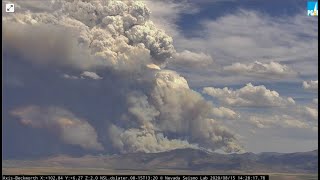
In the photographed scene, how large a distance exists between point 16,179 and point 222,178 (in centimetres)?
1978

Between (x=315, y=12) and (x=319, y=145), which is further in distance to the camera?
(x=315, y=12)

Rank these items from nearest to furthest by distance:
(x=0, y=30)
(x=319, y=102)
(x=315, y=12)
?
(x=319, y=102)
(x=0, y=30)
(x=315, y=12)

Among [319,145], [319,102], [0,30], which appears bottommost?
[319,145]

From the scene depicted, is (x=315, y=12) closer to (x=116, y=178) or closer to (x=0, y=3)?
(x=116, y=178)

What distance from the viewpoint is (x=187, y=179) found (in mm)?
46438

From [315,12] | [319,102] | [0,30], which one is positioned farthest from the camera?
[315,12]

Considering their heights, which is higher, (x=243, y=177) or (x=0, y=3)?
(x=0, y=3)

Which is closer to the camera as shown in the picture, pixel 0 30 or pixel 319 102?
pixel 319 102

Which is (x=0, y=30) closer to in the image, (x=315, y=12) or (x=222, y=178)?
(x=222, y=178)

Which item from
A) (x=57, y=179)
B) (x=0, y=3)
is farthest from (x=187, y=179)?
(x=0, y=3)

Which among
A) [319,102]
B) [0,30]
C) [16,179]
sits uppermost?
[0,30]

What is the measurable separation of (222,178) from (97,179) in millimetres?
11853

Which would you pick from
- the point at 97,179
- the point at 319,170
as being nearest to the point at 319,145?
the point at 319,170

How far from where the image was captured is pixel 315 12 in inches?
1801
